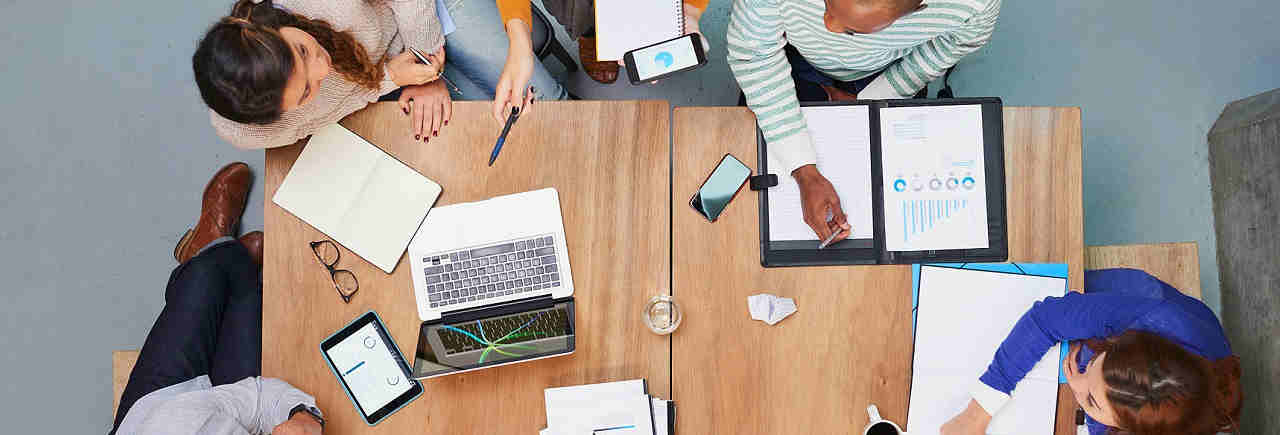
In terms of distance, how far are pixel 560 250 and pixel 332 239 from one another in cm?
42

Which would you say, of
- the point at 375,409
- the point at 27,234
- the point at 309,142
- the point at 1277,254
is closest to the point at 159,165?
the point at 27,234

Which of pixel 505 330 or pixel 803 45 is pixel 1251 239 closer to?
pixel 803 45

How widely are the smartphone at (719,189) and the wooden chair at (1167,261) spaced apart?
31.4 inches

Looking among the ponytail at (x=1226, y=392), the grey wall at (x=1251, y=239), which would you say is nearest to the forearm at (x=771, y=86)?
the ponytail at (x=1226, y=392)

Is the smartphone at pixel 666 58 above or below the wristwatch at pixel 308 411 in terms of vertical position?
above

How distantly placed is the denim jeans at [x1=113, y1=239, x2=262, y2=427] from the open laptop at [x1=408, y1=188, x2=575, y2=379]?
0.45 m

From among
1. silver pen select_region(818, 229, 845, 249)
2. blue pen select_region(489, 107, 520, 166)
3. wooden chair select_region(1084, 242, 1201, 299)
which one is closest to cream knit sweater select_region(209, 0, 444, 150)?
blue pen select_region(489, 107, 520, 166)

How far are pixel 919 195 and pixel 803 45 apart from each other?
0.35 meters

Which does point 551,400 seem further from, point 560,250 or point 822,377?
point 822,377

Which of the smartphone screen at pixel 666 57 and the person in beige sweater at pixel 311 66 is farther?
the smartphone screen at pixel 666 57

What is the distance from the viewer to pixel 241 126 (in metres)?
1.22

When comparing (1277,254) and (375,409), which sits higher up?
(1277,254)

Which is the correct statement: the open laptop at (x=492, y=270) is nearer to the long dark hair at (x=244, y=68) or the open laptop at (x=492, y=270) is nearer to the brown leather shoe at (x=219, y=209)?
the long dark hair at (x=244, y=68)

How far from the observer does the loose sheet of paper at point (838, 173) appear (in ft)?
4.24
